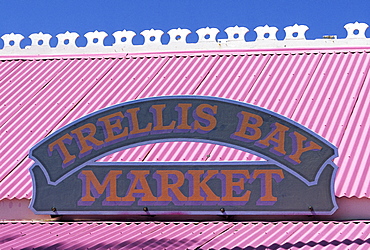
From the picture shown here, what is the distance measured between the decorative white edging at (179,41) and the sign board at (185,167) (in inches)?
161

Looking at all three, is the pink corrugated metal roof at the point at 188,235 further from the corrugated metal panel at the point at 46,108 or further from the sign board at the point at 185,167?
the corrugated metal panel at the point at 46,108

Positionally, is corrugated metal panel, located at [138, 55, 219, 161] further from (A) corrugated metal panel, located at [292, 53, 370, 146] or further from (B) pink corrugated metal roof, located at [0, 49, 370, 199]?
(A) corrugated metal panel, located at [292, 53, 370, 146]

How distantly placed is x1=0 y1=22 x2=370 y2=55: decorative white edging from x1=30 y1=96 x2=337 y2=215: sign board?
408 cm

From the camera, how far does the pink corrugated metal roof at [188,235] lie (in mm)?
9109

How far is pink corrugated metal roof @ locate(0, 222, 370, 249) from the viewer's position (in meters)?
9.11

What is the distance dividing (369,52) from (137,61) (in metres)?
4.06

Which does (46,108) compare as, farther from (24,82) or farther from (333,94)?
(333,94)

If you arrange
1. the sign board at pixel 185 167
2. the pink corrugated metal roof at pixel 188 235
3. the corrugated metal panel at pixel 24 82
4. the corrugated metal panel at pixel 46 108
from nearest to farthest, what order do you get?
1. the pink corrugated metal roof at pixel 188 235
2. the sign board at pixel 185 167
3. the corrugated metal panel at pixel 46 108
4. the corrugated metal panel at pixel 24 82

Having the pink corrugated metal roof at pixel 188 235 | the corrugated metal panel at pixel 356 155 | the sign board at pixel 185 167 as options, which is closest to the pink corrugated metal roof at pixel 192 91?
the corrugated metal panel at pixel 356 155

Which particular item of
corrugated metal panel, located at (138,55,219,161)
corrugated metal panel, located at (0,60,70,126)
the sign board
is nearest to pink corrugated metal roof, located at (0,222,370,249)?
the sign board

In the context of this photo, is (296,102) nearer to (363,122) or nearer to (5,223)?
(363,122)

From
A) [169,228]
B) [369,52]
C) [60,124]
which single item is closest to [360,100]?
[369,52]

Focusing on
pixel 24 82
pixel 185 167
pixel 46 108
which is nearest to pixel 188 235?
pixel 185 167

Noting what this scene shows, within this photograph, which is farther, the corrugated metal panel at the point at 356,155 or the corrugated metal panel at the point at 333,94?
the corrugated metal panel at the point at 333,94
